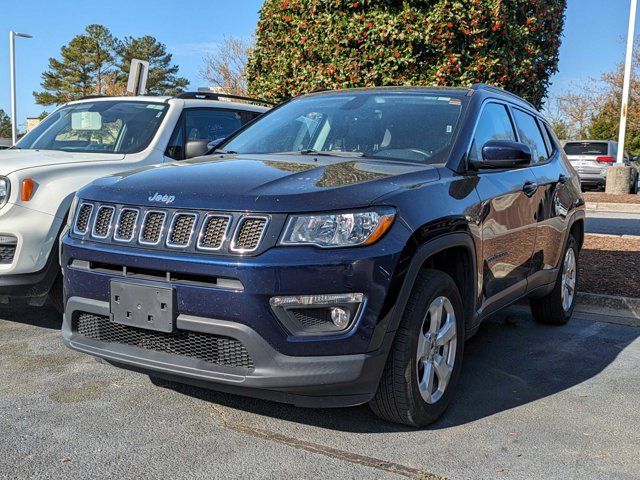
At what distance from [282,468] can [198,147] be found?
2.69 m

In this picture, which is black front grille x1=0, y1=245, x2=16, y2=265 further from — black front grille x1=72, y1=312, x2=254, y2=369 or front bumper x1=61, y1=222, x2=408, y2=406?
front bumper x1=61, y1=222, x2=408, y2=406

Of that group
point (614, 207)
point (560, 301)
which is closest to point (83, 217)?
point (560, 301)

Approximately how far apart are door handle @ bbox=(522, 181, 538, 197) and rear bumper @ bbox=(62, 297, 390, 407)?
6.68ft

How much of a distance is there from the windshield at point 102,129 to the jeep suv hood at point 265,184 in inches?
83.6

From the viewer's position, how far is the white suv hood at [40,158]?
4.72m

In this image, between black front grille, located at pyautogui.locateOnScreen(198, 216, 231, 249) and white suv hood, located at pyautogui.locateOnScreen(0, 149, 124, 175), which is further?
white suv hood, located at pyautogui.locateOnScreen(0, 149, 124, 175)

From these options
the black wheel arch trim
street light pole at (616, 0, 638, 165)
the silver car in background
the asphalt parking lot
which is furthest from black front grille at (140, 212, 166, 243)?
the silver car in background

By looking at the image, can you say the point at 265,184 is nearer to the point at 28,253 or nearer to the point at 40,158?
the point at 28,253

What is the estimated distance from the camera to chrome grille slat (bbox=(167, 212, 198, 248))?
119 inches

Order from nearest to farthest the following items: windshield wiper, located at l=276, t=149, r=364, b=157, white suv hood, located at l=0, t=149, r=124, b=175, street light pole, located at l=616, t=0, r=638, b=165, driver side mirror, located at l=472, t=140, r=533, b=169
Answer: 1. driver side mirror, located at l=472, t=140, r=533, b=169
2. windshield wiper, located at l=276, t=149, r=364, b=157
3. white suv hood, located at l=0, t=149, r=124, b=175
4. street light pole, located at l=616, t=0, r=638, b=165

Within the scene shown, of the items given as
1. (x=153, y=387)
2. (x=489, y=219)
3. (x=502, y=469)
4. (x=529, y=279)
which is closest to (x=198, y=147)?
(x=153, y=387)

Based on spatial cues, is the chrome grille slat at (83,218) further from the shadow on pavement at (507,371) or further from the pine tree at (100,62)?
the pine tree at (100,62)

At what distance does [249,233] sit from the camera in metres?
2.92

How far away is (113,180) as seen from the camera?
3539mm
